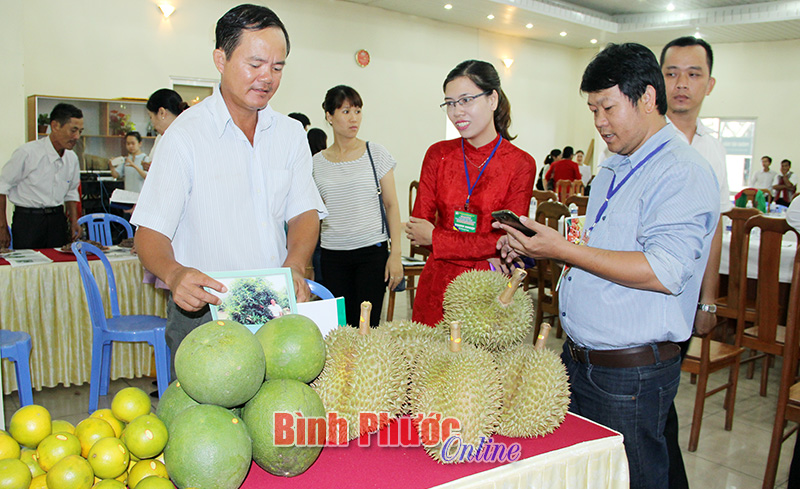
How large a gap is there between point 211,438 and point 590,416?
3.63 feet

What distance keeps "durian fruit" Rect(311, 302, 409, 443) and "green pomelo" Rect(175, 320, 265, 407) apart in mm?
162

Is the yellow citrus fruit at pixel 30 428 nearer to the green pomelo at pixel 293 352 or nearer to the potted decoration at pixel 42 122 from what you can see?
the green pomelo at pixel 293 352

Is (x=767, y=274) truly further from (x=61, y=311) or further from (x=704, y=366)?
(x=61, y=311)

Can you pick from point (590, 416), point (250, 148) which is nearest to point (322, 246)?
point (250, 148)

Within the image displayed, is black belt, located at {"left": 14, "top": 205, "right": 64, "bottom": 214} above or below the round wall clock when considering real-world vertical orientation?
below

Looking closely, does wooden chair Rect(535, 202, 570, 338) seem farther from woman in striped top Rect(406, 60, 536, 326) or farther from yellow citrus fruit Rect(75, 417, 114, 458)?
yellow citrus fruit Rect(75, 417, 114, 458)

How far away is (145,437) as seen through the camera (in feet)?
3.05

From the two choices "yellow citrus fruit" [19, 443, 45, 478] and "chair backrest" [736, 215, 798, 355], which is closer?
"yellow citrus fruit" [19, 443, 45, 478]

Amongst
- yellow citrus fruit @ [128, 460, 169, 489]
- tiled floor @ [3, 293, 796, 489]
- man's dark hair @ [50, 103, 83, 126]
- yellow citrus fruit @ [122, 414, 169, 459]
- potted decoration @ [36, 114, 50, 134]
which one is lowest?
tiled floor @ [3, 293, 796, 489]

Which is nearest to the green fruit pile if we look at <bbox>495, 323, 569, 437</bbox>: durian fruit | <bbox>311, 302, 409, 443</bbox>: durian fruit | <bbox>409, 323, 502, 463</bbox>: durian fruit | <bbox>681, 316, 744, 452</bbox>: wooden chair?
<bbox>311, 302, 409, 443</bbox>: durian fruit

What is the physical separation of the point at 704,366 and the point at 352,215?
202 centimetres

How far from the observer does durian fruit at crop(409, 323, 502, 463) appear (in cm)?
106

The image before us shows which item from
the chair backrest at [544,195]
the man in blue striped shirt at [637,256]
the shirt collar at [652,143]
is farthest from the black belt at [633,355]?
the chair backrest at [544,195]

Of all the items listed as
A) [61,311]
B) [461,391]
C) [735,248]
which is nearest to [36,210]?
[61,311]
